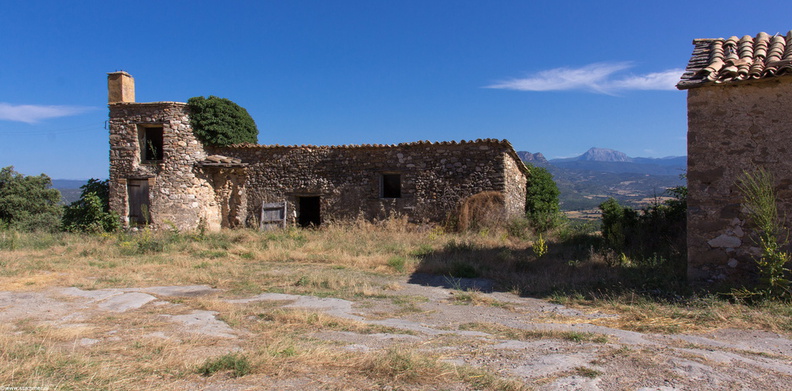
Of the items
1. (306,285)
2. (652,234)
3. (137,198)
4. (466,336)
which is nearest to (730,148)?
(652,234)

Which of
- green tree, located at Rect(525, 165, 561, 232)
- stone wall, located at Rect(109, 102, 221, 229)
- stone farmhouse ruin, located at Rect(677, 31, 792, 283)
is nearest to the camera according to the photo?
stone farmhouse ruin, located at Rect(677, 31, 792, 283)

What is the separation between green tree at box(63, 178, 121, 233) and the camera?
1559 cm

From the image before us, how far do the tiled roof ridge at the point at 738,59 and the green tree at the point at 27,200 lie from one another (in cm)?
2374

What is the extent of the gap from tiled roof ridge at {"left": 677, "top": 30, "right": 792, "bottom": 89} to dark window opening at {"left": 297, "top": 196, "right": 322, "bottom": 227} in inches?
491

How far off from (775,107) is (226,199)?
49.1ft

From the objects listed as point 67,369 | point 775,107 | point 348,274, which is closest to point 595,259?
point 775,107

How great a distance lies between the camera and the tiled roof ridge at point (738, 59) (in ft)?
22.5

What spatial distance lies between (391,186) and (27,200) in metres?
18.5

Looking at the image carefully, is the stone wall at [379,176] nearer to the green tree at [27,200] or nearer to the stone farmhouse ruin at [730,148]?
the stone farmhouse ruin at [730,148]

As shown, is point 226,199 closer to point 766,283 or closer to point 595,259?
point 595,259

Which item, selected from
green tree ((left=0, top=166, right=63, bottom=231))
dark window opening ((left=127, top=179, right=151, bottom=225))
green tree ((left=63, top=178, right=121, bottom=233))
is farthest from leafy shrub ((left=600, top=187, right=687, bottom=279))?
green tree ((left=0, top=166, right=63, bottom=231))

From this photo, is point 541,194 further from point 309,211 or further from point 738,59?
point 738,59

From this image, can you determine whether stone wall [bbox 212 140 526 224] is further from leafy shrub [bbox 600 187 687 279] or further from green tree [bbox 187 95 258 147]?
leafy shrub [bbox 600 187 687 279]

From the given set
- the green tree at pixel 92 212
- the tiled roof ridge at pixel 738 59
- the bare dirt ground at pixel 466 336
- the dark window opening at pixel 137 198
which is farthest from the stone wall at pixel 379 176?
the bare dirt ground at pixel 466 336
